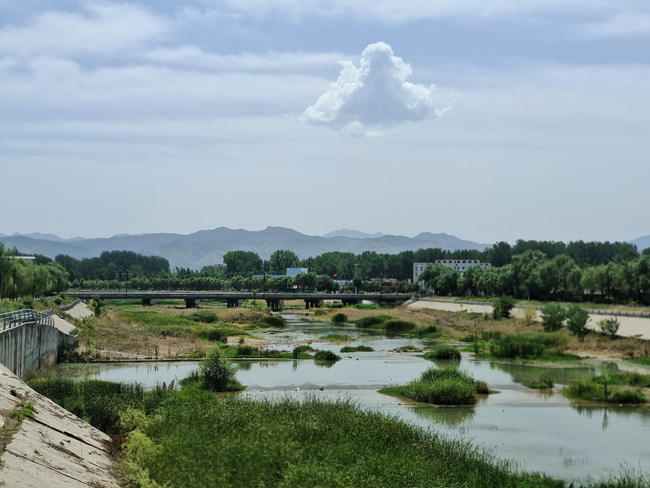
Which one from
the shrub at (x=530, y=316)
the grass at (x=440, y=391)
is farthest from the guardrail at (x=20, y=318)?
the shrub at (x=530, y=316)

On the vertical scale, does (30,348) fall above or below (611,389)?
above

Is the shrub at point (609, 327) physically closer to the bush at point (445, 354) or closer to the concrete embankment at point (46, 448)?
the bush at point (445, 354)

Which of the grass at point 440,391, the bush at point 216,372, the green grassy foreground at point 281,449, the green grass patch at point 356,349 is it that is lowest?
the green grass patch at point 356,349

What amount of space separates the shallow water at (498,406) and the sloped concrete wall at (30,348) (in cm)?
168

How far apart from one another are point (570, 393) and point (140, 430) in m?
28.1

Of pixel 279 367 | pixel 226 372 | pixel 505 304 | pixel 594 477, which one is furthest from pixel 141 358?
pixel 505 304

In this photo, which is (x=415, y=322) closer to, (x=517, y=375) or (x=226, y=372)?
(x=517, y=375)

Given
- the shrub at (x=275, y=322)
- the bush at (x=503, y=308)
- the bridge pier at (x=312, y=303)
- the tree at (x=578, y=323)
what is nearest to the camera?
the tree at (x=578, y=323)

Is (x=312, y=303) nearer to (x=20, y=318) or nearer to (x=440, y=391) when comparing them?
(x=20, y=318)

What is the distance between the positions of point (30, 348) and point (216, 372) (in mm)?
12406

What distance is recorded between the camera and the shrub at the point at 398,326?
92000 mm

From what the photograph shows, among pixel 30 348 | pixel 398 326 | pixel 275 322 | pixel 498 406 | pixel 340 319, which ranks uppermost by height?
pixel 30 348

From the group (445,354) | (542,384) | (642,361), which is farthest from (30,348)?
(642,361)

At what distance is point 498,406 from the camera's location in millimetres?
36938
